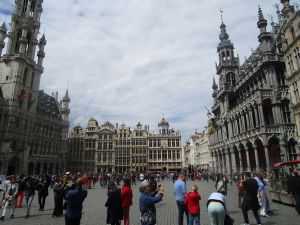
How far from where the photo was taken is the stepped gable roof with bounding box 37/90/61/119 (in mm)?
65875

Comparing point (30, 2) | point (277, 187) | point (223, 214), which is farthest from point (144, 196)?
point (30, 2)

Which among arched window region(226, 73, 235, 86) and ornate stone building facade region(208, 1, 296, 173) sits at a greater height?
arched window region(226, 73, 235, 86)

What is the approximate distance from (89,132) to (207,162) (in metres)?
41.5

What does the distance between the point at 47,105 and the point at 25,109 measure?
16.7 meters

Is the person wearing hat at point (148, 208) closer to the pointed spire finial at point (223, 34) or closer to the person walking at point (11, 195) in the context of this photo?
the person walking at point (11, 195)

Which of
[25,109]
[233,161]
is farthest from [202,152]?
[25,109]

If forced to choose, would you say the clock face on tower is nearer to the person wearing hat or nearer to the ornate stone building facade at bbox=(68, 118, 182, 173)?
the ornate stone building facade at bbox=(68, 118, 182, 173)

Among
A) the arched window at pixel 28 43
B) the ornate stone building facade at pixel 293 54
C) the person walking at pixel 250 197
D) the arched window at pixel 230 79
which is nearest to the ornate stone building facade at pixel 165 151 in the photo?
the arched window at pixel 230 79

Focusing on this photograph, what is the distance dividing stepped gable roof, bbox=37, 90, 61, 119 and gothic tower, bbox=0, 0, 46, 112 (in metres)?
7.59

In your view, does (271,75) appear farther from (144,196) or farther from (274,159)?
(144,196)

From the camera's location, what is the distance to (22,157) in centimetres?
5116

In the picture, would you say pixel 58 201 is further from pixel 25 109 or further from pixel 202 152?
pixel 202 152

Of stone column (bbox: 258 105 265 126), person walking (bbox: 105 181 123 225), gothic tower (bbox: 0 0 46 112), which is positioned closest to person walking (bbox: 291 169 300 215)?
person walking (bbox: 105 181 123 225)

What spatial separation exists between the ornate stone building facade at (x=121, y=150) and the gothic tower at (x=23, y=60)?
86.0ft
